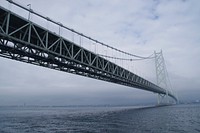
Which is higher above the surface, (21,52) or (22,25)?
(22,25)

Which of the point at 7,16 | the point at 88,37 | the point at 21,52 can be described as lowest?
the point at 21,52

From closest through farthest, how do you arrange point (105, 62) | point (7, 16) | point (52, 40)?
point (7, 16), point (52, 40), point (105, 62)

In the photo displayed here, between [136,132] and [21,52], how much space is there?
1796cm

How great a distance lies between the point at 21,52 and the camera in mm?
26438

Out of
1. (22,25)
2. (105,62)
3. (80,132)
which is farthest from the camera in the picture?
(105,62)

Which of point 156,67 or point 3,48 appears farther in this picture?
point 156,67

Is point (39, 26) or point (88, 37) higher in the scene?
point (88, 37)

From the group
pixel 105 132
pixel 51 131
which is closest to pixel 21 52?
Answer: pixel 51 131

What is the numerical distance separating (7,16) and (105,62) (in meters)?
30.0

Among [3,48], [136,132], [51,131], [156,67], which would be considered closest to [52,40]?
[3,48]

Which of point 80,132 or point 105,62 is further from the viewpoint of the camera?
point 105,62

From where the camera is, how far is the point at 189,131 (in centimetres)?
2331

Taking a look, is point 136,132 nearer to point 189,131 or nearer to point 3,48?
point 189,131

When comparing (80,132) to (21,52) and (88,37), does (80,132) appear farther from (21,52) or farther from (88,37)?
(88,37)
